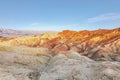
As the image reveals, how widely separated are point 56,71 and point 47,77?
11.3 feet

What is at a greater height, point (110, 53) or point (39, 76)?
point (39, 76)

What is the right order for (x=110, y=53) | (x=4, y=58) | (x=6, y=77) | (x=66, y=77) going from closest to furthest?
1. (x=6, y=77)
2. (x=66, y=77)
3. (x=4, y=58)
4. (x=110, y=53)

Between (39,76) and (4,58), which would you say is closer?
(39,76)

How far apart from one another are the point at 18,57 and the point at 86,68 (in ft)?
79.1

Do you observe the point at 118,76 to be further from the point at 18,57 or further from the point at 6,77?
the point at 18,57

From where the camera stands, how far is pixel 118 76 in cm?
3106

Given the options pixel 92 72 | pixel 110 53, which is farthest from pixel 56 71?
pixel 110 53

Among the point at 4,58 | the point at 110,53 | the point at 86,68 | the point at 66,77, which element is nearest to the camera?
the point at 66,77

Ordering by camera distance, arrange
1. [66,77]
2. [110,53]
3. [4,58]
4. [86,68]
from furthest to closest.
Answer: [110,53]
[4,58]
[86,68]
[66,77]

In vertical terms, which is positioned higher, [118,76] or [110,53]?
[118,76]

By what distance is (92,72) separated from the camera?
33875 mm

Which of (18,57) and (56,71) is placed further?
(18,57)

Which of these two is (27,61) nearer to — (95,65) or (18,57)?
(18,57)

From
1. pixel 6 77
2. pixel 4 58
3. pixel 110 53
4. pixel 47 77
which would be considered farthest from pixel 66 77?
pixel 110 53
